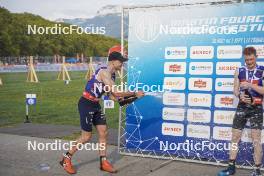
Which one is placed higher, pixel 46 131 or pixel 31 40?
pixel 31 40

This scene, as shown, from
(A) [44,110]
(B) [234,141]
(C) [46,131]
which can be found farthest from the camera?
(A) [44,110]

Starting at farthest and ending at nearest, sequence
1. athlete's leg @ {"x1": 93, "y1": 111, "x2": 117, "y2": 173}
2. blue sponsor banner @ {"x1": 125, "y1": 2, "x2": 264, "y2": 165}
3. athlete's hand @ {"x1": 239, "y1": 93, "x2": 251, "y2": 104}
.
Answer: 1. athlete's leg @ {"x1": 93, "y1": 111, "x2": 117, "y2": 173}
2. blue sponsor banner @ {"x1": 125, "y1": 2, "x2": 264, "y2": 165}
3. athlete's hand @ {"x1": 239, "y1": 93, "x2": 251, "y2": 104}

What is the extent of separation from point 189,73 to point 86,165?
251cm

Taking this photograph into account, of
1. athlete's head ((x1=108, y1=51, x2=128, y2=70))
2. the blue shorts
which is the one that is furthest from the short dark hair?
the blue shorts

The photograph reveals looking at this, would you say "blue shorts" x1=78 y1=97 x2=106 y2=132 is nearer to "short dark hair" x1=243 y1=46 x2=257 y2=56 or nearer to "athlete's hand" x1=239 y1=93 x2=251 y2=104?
"athlete's hand" x1=239 y1=93 x2=251 y2=104

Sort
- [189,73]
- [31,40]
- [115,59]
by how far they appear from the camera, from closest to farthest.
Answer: [115,59] < [189,73] < [31,40]

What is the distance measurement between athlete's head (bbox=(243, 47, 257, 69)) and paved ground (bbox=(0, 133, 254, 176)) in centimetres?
190

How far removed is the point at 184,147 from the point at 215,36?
6.95 feet

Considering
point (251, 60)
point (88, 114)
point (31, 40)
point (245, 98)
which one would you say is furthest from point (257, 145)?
point (31, 40)

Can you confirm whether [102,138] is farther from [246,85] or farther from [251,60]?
[251,60]

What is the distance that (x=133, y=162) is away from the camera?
290 inches

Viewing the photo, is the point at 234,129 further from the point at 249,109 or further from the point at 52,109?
the point at 52,109

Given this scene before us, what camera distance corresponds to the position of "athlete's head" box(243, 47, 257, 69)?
5.97 metres

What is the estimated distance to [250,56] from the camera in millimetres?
5988
